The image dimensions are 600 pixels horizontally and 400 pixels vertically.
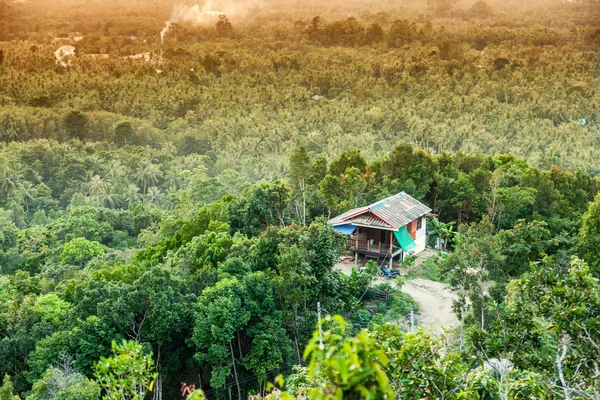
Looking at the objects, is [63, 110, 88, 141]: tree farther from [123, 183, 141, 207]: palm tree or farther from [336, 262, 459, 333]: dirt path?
[336, 262, 459, 333]: dirt path

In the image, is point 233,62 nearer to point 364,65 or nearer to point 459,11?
point 364,65

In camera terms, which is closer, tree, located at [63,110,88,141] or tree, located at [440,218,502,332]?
tree, located at [440,218,502,332]

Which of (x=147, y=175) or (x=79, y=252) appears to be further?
(x=147, y=175)

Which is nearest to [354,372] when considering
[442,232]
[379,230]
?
[379,230]

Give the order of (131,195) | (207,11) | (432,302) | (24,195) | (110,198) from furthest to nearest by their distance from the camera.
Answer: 1. (207,11)
2. (131,195)
3. (24,195)
4. (110,198)
5. (432,302)

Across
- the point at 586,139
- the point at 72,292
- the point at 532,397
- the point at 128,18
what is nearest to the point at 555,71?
the point at 586,139

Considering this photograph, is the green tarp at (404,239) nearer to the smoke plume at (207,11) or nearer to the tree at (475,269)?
the tree at (475,269)

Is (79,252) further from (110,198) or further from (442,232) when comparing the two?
(110,198)

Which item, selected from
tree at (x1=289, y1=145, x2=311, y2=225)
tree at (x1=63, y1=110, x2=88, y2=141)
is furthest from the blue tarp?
tree at (x1=63, y1=110, x2=88, y2=141)
